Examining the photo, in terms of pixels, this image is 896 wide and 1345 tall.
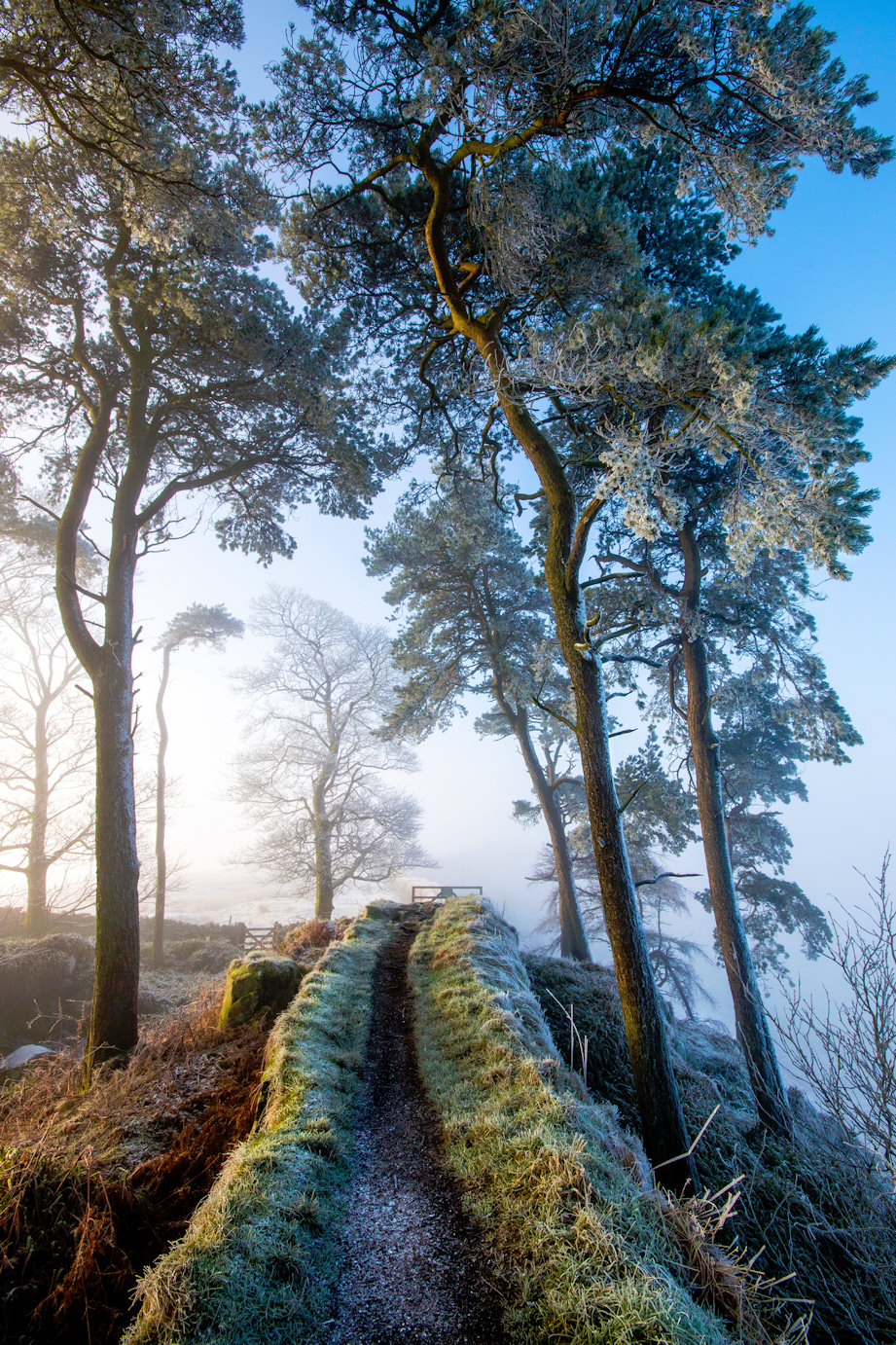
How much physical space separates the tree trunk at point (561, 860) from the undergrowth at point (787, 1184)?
493 cm

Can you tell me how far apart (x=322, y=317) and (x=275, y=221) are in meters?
1.63

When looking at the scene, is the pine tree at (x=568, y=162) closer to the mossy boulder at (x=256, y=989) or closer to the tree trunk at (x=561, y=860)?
the mossy boulder at (x=256, y=989)

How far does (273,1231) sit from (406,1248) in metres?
0.84

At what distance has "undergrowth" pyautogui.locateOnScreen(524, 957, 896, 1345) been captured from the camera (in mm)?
4160

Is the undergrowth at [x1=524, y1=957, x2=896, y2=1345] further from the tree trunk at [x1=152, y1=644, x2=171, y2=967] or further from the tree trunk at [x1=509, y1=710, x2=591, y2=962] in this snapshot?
the tree trunk at [x1=152, y1=644, x2=171, y2=967]

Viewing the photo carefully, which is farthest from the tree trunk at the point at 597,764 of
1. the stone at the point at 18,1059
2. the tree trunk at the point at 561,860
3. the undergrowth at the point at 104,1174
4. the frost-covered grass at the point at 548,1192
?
the tree trunk at the point at 561,860

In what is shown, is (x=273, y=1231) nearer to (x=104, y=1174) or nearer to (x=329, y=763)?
(x=104, y=1174)

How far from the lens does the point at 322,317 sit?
8.65 meters

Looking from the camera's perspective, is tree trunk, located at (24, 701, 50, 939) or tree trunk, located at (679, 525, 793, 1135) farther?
tree trunk, located at (24, 701, 50, 939)

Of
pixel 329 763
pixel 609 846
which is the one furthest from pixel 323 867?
pixel 609 846

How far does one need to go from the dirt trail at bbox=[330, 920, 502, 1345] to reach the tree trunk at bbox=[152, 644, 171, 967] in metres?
15.4

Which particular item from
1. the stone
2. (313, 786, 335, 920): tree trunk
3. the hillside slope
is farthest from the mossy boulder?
(313, 786, 335, 920): tree trunk

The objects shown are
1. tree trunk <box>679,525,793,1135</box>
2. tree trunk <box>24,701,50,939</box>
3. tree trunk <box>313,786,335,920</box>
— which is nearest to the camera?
tree trunk <box>679,525,793,1135</box>

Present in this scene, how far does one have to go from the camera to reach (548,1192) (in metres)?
3.13
